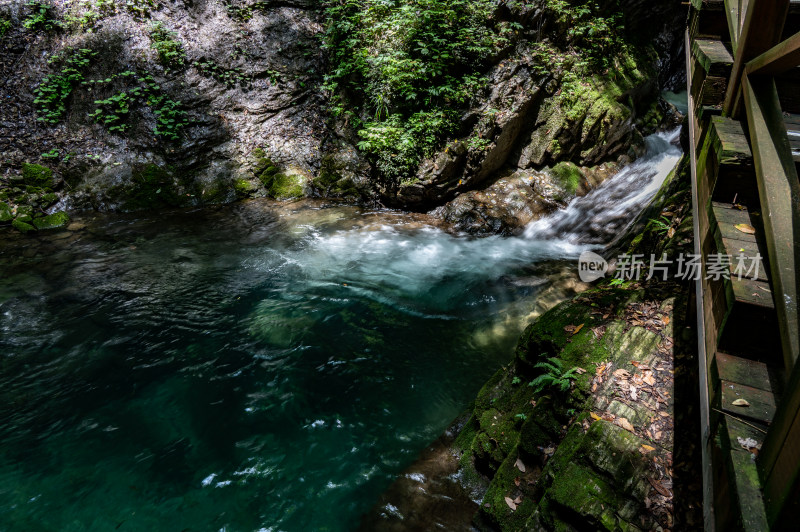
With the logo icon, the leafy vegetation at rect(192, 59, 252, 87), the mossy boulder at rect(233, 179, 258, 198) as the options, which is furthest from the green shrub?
the logo icon

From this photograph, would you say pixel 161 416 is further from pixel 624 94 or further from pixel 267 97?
pixel 624 94

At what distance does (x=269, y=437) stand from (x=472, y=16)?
10337mm

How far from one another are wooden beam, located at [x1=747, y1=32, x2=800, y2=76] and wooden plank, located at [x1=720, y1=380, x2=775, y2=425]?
5.34 feet

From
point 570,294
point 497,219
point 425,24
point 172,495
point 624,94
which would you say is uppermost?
point 425,24

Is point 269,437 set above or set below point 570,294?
below

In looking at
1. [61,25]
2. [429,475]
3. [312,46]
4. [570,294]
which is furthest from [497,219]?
[61,25]

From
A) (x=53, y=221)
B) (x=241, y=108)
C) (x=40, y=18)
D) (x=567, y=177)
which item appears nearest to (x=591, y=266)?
(x=567, y=177)

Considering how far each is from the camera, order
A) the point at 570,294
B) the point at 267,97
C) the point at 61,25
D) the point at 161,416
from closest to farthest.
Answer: the point at 161,416, the point at 570,294, the point at 61,25, the point at 267,97

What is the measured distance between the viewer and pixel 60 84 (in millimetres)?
10750

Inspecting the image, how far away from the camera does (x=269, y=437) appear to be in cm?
446

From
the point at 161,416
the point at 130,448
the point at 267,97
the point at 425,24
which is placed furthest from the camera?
the point at 267,97

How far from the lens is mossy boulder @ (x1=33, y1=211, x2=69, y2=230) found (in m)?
9.27

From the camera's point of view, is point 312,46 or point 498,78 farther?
point 312,46

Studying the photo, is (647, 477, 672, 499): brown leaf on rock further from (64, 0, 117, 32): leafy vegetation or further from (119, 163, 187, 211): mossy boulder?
(64, 0, 117, 32): leafy vegetation
